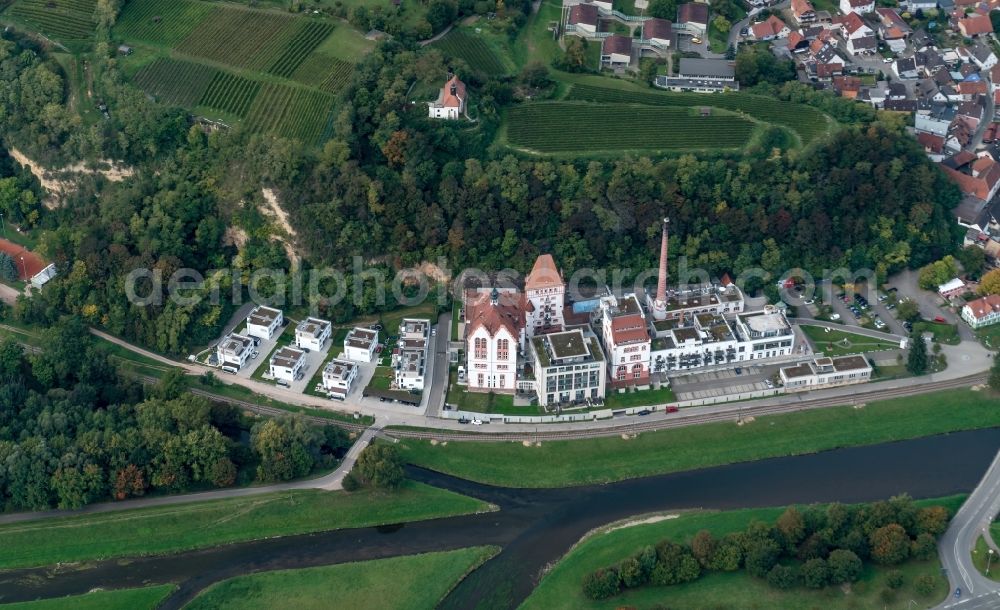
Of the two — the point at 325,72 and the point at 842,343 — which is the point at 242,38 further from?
the point at 842,343

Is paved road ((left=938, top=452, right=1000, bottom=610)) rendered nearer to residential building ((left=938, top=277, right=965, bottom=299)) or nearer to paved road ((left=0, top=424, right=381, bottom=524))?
residential building ((left=938, top=277, right=965, bottom=299))

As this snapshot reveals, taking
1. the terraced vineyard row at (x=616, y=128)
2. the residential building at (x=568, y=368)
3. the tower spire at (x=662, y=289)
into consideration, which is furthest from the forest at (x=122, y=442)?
the terraced vineyard row at (x=616, y=128)

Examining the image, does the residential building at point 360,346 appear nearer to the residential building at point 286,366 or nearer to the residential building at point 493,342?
the residential building at point 286,366

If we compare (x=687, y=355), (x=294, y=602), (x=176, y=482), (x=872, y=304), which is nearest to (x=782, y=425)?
(x=687, y=355)

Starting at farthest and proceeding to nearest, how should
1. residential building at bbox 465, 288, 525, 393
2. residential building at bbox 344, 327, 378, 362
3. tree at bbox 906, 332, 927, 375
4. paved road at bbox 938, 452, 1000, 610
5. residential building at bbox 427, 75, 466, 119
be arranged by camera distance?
1. residential building at bbox 427, 75, 466, 119
2. residential building at bbox 344, 327, 378, 362
3. tree at bbox 906, 332, 927, 375
4. residential building at bbox 465, 288, 525, 393
5. paved road at bbox 938, 452, 1000, 610

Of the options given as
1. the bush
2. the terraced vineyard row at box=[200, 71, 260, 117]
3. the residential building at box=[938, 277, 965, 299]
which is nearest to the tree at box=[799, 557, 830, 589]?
the bush

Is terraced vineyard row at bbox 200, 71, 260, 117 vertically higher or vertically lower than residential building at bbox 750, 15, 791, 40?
lower

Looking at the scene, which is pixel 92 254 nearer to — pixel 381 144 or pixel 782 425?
pixel 381 144
